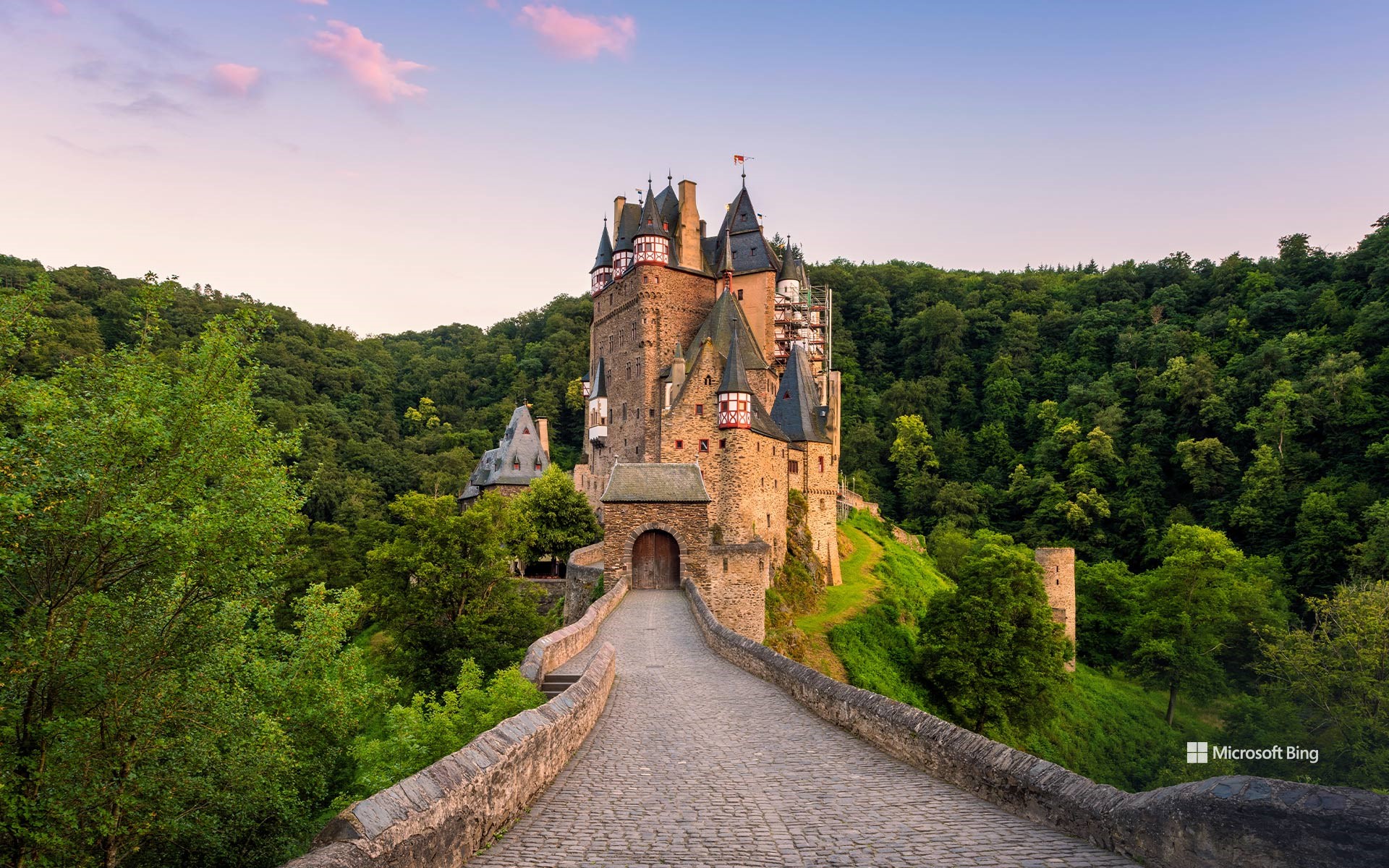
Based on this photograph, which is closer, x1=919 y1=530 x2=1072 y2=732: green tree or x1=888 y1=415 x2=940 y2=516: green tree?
x1=919 y1=530 x2=1072 y2=732: green tree

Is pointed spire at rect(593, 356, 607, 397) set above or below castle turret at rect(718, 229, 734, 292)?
below

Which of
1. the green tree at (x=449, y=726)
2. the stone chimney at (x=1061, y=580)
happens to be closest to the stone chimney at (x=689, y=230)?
the stone chimney at (x=1061, y=580)

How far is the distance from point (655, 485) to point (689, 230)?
78.4ft

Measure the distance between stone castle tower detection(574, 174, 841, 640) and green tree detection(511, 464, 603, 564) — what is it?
1.16 metres

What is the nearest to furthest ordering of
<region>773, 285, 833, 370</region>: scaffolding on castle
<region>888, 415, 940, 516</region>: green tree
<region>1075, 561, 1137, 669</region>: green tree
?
<region>1075, 561, 1137, 669</region>: green tree, <region>773, 285, 833, 370</region>: scaffolding on castle, <region>888, 415, 940, 516</region>: green tree

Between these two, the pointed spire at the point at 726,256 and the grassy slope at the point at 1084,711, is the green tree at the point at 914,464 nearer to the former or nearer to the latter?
the grassy slope at the point at 1084,711

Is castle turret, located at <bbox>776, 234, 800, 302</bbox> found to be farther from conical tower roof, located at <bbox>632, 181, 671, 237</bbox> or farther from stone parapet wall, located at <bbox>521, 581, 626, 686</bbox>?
stone parapet wall, located at <bbox>521, 581, 626, 686</bbox>

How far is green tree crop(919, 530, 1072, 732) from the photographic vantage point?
95.5 ft

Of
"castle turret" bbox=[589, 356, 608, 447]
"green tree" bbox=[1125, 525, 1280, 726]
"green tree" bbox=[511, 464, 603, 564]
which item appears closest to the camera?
"green tree" bbox=[511, 464, 603, 564]

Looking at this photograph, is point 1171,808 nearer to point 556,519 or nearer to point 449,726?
point 449,726

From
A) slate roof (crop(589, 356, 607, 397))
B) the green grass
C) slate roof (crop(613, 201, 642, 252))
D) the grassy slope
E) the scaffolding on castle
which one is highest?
slate roof (crop(613, 201, 642, 252))

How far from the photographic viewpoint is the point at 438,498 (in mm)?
26109

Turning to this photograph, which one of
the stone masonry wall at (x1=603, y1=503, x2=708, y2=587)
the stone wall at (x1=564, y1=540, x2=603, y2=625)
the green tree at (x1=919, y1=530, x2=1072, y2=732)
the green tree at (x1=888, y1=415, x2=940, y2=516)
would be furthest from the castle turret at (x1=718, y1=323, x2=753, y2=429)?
the green tree at (x1=888, y1=415, x2=940, y2=516)

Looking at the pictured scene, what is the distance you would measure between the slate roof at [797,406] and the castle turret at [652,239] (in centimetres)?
918
